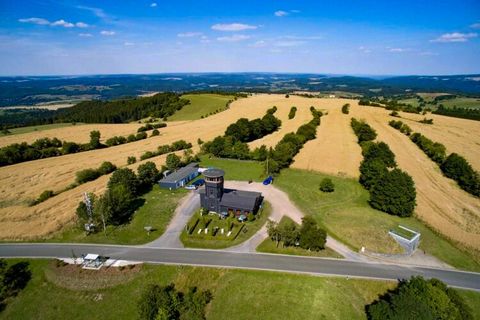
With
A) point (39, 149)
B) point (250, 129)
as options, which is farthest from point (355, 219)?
point (39, 149)

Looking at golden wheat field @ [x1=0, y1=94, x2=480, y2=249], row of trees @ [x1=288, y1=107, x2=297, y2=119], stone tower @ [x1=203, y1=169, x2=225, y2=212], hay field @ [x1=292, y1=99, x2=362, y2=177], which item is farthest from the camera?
row of trees @ [x1=288, y1=107, x2=297, y2=119]

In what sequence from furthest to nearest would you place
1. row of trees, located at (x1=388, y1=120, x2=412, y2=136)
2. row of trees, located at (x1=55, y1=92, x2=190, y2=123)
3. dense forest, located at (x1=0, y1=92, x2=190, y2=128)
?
row of trees, located at (x1=55, y1=92, x2=190, y2=123)
dense forest, located at (x1=0, y1=92, x2=190, y2=128)
row of trees, located at (x1=388, y1=120, x2=412, y2=136)

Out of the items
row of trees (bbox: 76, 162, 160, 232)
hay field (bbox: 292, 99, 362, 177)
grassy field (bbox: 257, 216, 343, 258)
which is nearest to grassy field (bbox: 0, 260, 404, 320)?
grassy field (bbox: 257, 216, 343, 258)

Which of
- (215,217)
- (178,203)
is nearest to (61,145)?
(178,203)

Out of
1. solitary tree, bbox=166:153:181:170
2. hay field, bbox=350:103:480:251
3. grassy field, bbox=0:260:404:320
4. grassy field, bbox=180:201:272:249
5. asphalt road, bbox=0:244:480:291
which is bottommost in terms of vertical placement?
grassy field, bbox=0:260:404:320

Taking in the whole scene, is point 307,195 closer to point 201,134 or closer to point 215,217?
point 215,217

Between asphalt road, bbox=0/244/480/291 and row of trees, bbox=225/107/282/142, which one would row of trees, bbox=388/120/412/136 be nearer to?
row of trees, bbox=225/107/282/142
